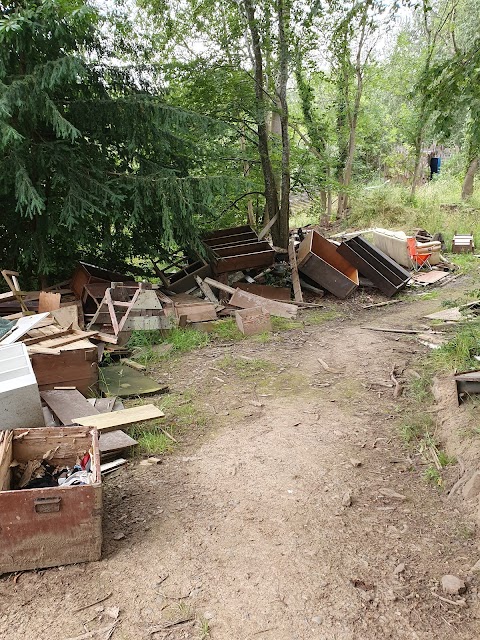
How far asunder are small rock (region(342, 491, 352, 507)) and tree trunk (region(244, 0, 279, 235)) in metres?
8.13

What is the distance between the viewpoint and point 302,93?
48.8ft

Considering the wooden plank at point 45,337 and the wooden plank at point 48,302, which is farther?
the wooden plank at point 48,302

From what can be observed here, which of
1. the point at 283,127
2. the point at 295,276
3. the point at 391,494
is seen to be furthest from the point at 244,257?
the point at 391,494

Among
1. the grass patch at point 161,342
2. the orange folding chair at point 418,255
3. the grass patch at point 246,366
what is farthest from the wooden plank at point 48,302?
the orange folding chair at point 418,255

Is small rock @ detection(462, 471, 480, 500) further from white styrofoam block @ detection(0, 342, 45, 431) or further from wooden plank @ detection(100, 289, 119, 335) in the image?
wooden plank @ detection(100, 289, 119, 335)

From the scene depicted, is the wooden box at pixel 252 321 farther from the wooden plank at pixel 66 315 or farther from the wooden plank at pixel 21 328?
the wooden plank at pixel 21 328

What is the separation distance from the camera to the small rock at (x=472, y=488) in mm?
3205

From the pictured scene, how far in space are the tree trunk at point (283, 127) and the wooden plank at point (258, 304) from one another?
289cm

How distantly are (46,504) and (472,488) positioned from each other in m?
2.75

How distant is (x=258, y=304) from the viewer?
27.2 ft

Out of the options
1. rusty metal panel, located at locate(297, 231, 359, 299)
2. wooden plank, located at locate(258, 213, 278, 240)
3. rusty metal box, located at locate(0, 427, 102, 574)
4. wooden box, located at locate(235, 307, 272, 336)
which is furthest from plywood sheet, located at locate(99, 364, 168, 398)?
wooden plank, located at locate(258, 213, 278, 240)

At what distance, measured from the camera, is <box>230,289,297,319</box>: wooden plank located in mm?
8227

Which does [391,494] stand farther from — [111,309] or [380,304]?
[380,304]

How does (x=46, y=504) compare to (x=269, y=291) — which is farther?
(x=269, y=291)
